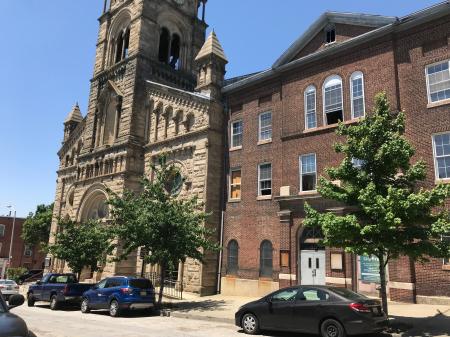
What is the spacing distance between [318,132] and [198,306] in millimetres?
10086

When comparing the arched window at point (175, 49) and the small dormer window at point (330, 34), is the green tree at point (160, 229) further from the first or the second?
the arched window at point (175, 49)

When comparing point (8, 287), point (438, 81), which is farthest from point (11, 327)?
point (8, 287)

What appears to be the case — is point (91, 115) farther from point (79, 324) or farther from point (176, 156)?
point (79, 324)

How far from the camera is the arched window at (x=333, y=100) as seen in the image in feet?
65.1

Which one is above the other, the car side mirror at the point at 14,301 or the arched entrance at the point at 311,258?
the arched entrance at the point at 311,258

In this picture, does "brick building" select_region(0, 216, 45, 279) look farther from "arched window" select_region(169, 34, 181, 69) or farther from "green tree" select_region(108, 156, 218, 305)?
"green tree" select_region(108, 156, 218, 305)

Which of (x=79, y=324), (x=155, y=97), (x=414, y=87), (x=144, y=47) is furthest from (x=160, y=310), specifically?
(x=144, y=47)

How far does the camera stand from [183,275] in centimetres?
2277

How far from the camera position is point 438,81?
1683 centimetres

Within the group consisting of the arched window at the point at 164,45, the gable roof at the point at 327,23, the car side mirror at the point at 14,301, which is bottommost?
the car side mirror at the point at 14,301

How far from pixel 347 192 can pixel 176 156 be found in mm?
15078

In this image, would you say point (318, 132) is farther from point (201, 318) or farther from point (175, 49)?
point (175, 49)

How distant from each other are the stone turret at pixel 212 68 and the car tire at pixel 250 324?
15332 millimetres

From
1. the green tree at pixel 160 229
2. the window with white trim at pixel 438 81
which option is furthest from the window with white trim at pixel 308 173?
the window with white trim at pixel 438 81
